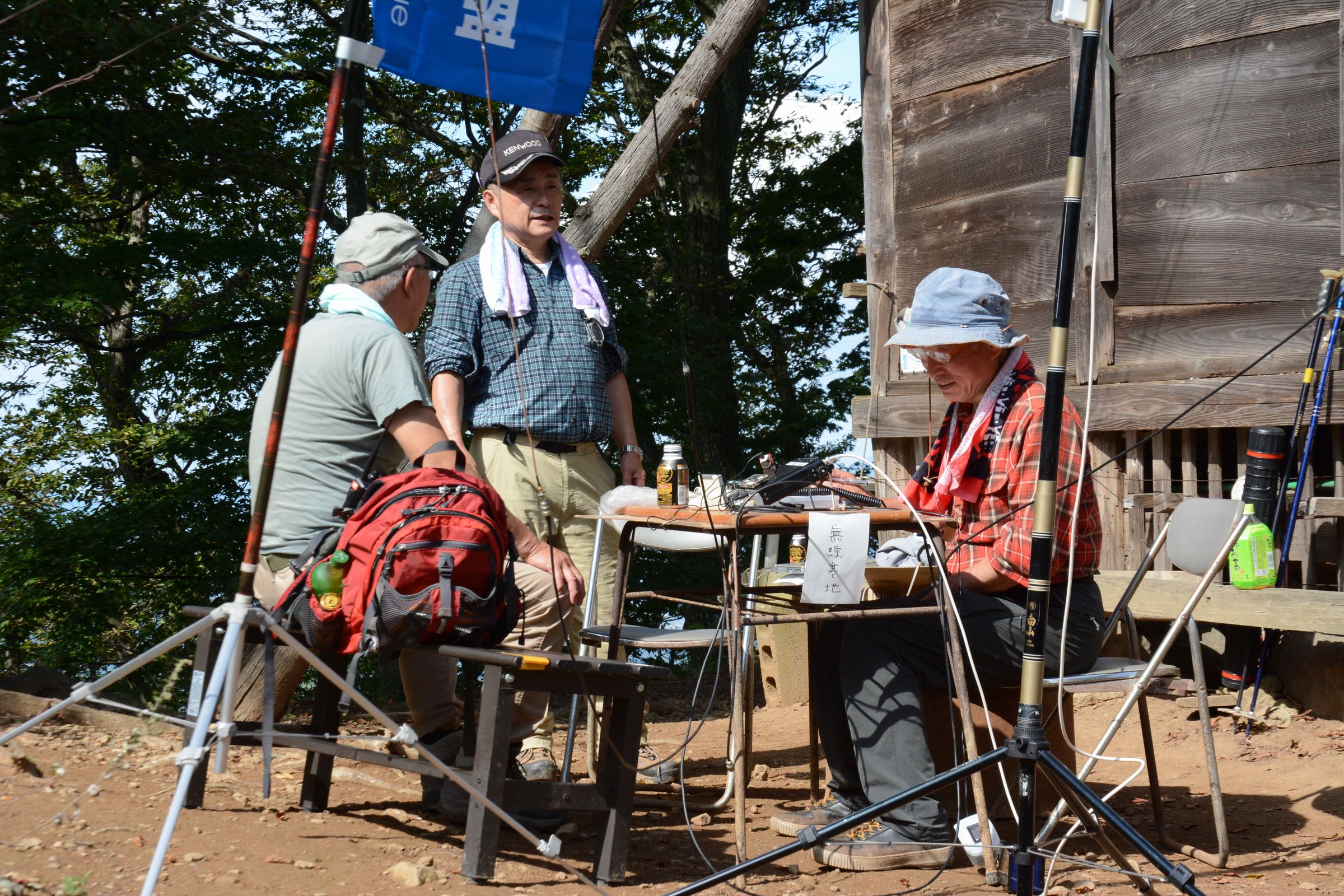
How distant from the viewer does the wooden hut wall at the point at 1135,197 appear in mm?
5305

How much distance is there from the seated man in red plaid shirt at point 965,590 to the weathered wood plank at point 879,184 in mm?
3246

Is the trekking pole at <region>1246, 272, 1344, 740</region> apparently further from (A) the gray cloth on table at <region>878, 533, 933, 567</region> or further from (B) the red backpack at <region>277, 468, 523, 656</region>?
(B) the red backpack at <region>277, 468, 523, 656</region>

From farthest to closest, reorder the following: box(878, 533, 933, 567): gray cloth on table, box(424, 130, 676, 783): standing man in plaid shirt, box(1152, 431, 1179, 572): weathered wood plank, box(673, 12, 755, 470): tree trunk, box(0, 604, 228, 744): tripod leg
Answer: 1. box(673, 12, 755, 470): tree trunk
2. box(1152, 431, 1179, 572): weathered wood plank
3. box(424, 130, 676, 783): standing man in plaid shirt
4. box(878, 533, 933, 567): gray cloth on table
5. box(0, 604, 228, 744): tripod leg

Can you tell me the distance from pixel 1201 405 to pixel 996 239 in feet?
4.43

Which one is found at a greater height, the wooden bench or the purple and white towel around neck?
the purple and white towel around neck

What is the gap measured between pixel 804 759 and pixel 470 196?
7704 millimetres

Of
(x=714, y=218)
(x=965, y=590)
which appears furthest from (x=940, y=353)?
(x=714, y=218)

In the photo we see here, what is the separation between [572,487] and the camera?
432 centimetres

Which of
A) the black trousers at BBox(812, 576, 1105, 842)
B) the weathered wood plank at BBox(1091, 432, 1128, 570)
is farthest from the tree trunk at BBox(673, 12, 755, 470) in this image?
the black trousers at BBox(812, 576, 1105, 842)

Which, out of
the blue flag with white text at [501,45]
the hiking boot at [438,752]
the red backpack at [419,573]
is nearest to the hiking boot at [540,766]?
the hiking boot at [438,752]

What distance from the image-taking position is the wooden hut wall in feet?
17.4

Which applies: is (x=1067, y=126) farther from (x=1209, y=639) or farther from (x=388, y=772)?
(x=388, y=772)

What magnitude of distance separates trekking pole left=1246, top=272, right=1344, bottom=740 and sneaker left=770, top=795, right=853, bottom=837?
2.33m

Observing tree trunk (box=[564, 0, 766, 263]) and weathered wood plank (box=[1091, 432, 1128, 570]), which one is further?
tree trunk (box=[564, 0, 766, 263])
